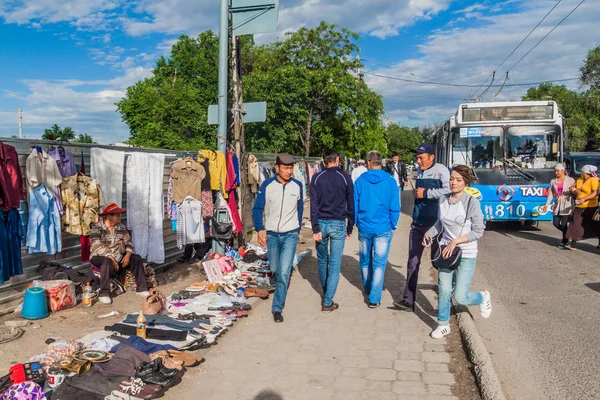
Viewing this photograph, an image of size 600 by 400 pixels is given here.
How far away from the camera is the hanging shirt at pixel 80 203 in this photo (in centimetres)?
649

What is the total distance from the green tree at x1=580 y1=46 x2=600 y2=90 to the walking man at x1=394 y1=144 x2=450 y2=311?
5354 cm

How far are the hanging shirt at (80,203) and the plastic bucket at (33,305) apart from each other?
3.22 ft

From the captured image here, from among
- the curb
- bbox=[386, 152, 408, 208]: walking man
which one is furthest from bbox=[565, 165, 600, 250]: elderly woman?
the curb

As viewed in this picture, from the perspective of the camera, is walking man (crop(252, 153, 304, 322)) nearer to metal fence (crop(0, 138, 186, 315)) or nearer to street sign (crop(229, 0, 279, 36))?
metal fence (crop(0, 138, 186, 315))

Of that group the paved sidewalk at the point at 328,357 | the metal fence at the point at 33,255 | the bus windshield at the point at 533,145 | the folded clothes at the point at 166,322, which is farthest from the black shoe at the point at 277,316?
the bus windshield at the point at 533,145

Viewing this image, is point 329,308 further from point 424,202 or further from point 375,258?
point 424,202

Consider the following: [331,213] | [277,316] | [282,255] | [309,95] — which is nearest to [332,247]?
[331,213]

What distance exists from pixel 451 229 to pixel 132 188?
15.8ft

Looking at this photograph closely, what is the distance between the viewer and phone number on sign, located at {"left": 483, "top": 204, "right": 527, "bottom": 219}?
12.7 metres

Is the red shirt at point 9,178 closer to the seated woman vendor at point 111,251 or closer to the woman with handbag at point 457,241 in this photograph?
the seated woman vendor at point 111,251

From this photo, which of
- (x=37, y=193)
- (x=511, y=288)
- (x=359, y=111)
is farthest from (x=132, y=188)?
(x=359, y=111)

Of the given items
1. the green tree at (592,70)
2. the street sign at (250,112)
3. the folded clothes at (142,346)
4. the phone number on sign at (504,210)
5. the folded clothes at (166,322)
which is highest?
the green tree at (592,70)

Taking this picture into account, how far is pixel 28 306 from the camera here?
19.4 feet

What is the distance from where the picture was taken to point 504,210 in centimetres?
1275
